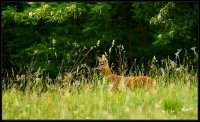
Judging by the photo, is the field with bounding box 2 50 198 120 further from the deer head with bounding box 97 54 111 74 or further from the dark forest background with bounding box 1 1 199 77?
the dark forest background with bounding box 1 1 199 77

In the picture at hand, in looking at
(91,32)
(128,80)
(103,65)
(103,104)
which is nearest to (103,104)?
(103,104)

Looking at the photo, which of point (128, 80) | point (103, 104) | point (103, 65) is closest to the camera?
point (103, 104)

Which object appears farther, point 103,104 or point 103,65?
point 103,65

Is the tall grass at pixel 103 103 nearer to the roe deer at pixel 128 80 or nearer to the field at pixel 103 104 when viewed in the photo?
the field at pixel 103 104

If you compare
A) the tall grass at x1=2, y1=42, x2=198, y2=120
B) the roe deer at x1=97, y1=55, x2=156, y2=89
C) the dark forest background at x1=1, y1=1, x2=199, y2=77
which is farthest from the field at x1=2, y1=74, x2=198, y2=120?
the dark forest background at x1=1, y1=1, x2=199, y2=77

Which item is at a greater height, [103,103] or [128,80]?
[103,103]

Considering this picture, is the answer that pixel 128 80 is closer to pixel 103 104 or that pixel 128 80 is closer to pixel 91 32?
pixel 103 104

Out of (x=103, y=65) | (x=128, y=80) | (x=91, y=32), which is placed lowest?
(x=91, y=32)

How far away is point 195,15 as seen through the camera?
40.5ft

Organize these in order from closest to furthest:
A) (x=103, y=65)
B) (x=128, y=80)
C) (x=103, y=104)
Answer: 1. (x=103, y=104)
2. (x=128, y=80)
3. (x=103, y=65)

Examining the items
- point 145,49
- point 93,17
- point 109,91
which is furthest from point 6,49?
point 109,91

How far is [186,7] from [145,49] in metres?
2.07

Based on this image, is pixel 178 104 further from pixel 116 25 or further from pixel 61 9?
pixel 116 25

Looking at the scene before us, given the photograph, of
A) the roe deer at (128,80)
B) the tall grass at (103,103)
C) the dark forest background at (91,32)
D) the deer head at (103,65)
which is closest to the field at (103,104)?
the tall grass at (103,103)
